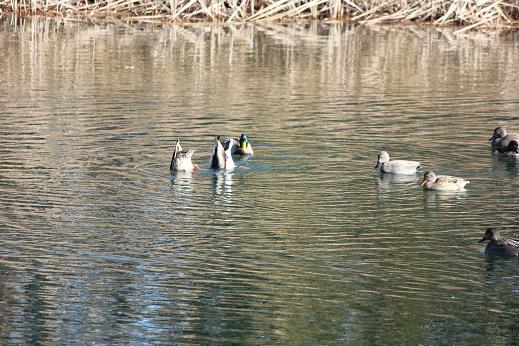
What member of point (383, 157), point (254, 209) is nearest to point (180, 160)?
point (254, 209)

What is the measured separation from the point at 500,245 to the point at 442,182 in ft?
10.2

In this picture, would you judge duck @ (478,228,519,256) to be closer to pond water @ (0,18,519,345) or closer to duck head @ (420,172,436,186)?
pond water @ (0,18,519,345)

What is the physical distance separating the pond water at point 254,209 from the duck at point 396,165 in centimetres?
17

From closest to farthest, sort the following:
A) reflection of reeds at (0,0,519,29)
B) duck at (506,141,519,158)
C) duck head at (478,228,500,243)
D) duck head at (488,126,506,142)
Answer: duck head at (478,228,500,243) → duck at (506,141,519,158) → duck head at (488,126,506,142) → reflection of reeds at (0,0,519,29)

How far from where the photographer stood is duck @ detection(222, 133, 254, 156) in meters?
16.6

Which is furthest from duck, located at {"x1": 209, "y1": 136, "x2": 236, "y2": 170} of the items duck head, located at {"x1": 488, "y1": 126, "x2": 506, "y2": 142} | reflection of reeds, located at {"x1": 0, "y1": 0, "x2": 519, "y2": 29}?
reflection of reeds, located at {"x1": 0, "y1": 0, "x2": 519, "y2": 29}

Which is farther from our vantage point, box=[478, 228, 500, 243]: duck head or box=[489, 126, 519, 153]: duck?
box=[489, 126, 519, 153]: duck

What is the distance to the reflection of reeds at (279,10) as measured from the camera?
38594mm

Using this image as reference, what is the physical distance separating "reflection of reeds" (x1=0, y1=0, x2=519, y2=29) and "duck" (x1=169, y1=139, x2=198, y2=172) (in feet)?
75.7

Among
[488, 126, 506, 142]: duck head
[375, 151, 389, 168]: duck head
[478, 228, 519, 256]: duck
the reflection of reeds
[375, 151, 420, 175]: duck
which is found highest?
the reflection of reeds

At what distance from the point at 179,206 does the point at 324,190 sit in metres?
1.97

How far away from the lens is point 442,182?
1457 centimetres

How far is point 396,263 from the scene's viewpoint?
1134 centimetres

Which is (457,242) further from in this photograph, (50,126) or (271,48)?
(271,48)
